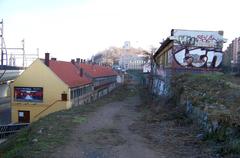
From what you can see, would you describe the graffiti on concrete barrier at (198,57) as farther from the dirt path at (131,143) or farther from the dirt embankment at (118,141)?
the dirt path at (131,143)

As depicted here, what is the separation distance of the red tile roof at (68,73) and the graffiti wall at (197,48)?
677 inches

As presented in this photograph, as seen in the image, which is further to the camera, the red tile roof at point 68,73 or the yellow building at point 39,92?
the red tile roof at point 68,73

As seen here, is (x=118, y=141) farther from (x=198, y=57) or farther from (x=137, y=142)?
(x=198, y=57)

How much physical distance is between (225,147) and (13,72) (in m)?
51.0

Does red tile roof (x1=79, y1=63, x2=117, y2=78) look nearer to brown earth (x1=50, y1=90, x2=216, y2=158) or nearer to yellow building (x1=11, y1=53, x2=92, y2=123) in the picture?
yellow building (x1=11, y1=53, x2=92, y2=123)

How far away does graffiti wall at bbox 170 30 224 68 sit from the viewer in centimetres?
3180

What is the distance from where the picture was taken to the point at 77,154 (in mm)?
11820

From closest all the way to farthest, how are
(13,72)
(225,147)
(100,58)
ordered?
(225,147)
(13,72)
(100,58)

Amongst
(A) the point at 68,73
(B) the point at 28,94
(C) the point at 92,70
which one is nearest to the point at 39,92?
(B) the point at 28,94

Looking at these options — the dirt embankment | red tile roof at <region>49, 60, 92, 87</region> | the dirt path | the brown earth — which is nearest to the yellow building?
red tile roof at <region>49, 60, 92, 87</region>

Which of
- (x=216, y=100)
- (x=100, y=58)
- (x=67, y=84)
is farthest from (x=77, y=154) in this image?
(x=100, y=58)

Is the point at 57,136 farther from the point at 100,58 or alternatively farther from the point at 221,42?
the point at 100,58

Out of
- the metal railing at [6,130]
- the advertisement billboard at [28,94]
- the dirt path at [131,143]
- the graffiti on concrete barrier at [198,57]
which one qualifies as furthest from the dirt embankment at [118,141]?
the advertisement billboard at [28,94]

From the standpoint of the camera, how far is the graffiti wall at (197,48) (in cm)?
3180
